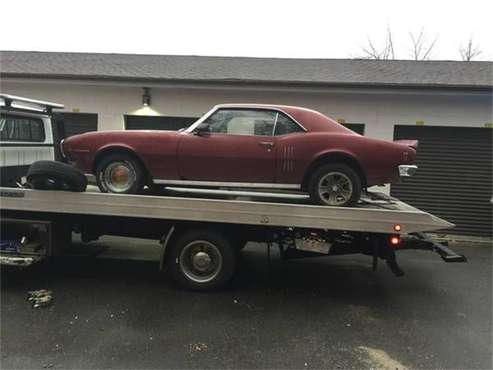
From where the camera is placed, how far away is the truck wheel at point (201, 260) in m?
4.75

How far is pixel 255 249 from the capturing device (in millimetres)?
7062

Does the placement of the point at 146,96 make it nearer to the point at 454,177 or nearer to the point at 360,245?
the point at 360,245

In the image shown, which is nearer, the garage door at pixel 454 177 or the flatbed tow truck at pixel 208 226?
the flatbed tow truck at pixel 208 226

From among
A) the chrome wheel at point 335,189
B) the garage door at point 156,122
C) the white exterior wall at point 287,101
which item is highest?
the white exterior wall at point 287,101

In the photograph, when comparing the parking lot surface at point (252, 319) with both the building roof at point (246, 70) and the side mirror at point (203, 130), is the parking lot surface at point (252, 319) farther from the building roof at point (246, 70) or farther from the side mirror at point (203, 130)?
the building roof at point (246, 70)

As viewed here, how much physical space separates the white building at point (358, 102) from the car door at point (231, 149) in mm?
3902

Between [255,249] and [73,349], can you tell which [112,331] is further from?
[255,249]

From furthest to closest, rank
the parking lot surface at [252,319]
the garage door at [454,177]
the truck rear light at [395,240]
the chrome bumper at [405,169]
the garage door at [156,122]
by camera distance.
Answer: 1. the garage door at [156,122]
2. the garage door at [454,177]
3. the chrome bumper at [405,169]
4. the truck rear light at [395,240]
5. the parking lot surface at [252,319]

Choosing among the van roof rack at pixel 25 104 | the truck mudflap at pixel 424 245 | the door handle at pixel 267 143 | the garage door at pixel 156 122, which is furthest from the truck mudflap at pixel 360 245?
the garage door at pixel 156 122

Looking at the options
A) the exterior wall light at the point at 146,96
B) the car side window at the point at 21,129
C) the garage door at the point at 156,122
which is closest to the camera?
the car side window at the point at 21,129

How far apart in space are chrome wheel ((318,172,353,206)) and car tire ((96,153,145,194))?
2211mm

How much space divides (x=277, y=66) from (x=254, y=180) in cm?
655

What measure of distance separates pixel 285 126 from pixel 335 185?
94cm

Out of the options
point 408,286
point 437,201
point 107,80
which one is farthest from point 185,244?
point 437,201
